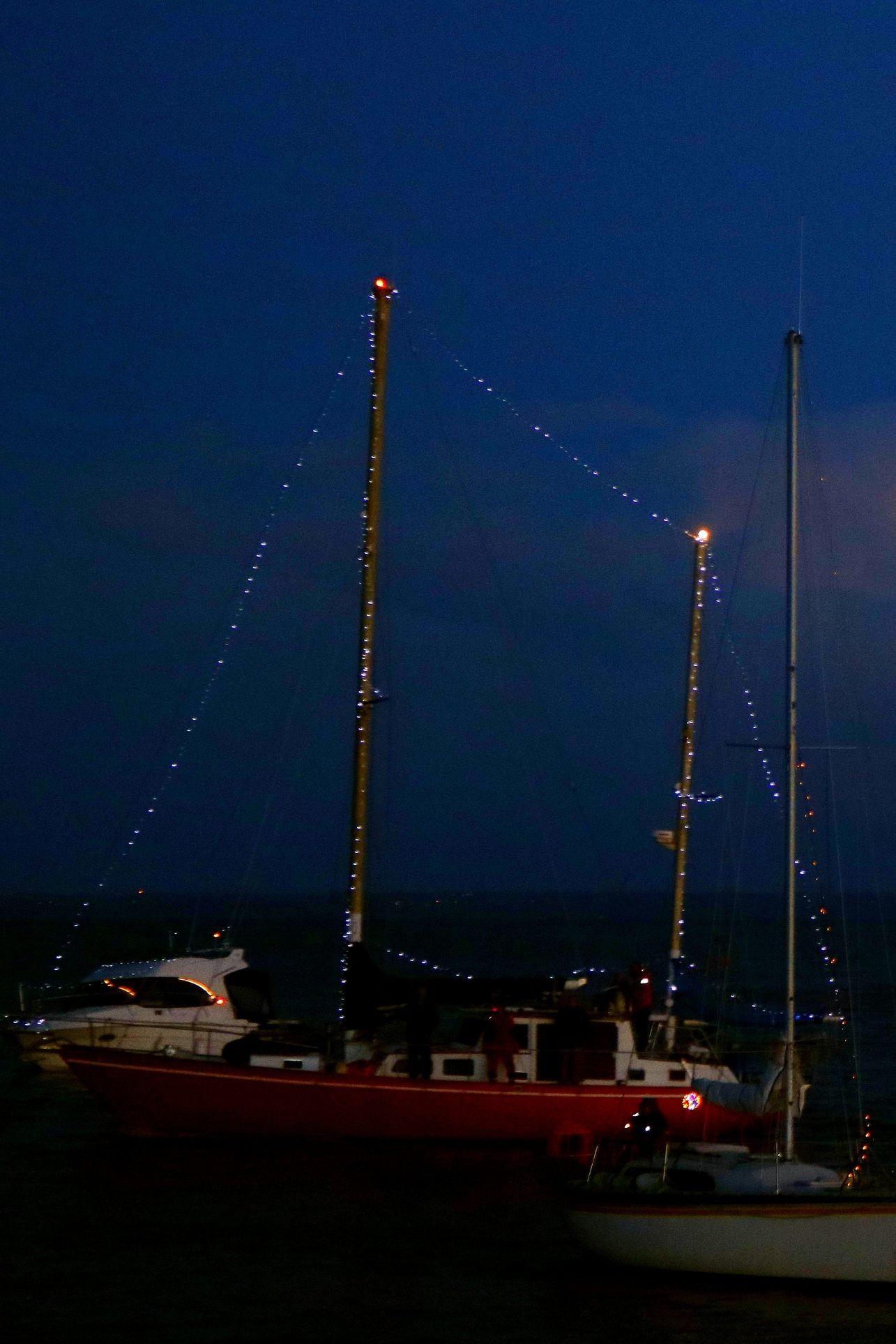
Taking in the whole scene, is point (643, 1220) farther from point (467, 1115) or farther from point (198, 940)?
point (198, 940)

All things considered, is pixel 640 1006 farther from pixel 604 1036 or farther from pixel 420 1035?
pixel 420 1035

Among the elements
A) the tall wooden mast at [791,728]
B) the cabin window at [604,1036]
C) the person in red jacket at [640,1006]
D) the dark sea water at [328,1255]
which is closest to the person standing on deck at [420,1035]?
the dark sea water at [328,1255]

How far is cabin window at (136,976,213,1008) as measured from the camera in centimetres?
3406

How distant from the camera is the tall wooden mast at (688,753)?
31.2 metres

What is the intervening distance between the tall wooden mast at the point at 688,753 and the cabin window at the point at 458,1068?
593 cm

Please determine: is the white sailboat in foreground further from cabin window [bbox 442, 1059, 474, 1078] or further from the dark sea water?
cabin window [bbox 442, 1059, 474, 1078]

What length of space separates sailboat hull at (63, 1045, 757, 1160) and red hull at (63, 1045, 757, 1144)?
0.01 metres

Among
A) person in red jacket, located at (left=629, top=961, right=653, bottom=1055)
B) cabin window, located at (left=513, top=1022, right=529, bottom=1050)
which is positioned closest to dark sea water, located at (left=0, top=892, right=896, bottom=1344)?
cabin window, located at (left=513, top=1022, right=529, bottom=1050)

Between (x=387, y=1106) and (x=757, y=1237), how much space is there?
9408 millimetres

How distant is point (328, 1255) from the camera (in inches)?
765

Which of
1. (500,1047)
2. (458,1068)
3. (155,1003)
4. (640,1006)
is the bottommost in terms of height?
(458,1068)

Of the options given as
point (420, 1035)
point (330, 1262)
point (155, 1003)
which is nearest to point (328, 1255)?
point (330, 1262)

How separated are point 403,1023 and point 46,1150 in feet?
19.4

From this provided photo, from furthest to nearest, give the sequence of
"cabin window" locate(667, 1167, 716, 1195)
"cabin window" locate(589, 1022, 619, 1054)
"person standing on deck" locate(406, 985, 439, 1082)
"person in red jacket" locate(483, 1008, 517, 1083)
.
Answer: "cabin window" locate(589, 1022, 619, 1054), "person in red jacket" locate(483, 1008, 517, 1083), "person standing on deck" locate(406, 985, 439, 1082), "cabin window" locate(667, 1167, 716, 1195)
